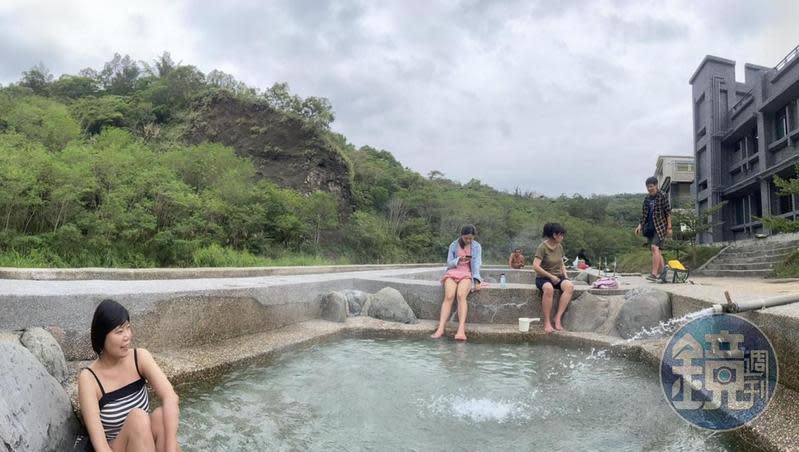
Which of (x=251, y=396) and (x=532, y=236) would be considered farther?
(x=532, y=236)

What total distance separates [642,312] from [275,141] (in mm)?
28230

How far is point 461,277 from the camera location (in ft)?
19.3

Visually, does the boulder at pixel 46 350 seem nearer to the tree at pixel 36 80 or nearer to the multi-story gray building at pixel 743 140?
the multi-story gray building at pixel 743 140

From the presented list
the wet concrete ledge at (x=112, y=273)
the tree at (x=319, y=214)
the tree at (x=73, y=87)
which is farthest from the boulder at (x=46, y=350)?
the tree at (x=73, y=87)

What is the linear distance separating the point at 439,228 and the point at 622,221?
34820 mm

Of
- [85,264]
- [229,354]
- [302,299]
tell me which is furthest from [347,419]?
[85,264]

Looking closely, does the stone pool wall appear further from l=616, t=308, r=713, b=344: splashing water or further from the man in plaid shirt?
the man in plaid shirt

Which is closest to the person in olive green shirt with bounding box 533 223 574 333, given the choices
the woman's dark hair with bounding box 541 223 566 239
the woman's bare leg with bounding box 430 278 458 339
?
the woman's dark hair with bounding box 541 223 566 239

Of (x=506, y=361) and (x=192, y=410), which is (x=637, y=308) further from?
(x=192, y=410)

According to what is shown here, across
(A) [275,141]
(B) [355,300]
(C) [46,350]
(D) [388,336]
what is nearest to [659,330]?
(D) [388,336]

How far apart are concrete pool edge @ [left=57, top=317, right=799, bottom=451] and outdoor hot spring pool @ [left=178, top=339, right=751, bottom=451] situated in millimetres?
119

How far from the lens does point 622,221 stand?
2352 inches

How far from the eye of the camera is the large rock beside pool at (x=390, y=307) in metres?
6.01

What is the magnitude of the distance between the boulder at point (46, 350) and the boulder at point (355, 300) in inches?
145
